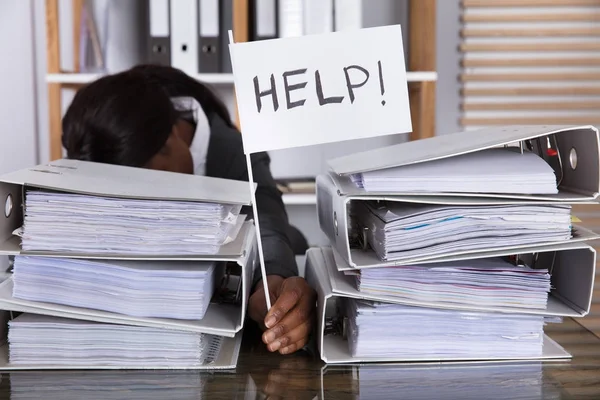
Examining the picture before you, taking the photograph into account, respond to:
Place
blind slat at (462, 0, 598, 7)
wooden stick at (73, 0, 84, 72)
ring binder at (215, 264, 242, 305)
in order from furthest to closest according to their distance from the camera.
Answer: blind slat at (462, 0, 598, 7)
wooden stick at (73, 0, 84, 72)
ring binder at (215, 264, 242, 305)

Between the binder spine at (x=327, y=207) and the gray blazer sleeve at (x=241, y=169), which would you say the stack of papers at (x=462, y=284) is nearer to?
the binder spine at (x=327, y=207)

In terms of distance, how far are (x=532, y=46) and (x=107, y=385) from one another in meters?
2.48

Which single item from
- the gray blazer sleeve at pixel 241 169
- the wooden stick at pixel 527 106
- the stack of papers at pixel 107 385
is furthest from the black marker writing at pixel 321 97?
the wooden stick at pixel 527 106

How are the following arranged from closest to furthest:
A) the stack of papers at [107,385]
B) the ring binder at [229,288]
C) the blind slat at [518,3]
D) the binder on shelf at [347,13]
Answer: the stack of papers at [107,385]
the ring binder at [229,288]
the binder on shelf at [347,13]
the blind slat at [518,3]

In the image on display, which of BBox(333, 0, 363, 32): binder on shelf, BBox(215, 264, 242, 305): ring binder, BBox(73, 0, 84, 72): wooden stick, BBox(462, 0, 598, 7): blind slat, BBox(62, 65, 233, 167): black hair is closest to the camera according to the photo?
BBox(215, 264, 242, 305): ring binder

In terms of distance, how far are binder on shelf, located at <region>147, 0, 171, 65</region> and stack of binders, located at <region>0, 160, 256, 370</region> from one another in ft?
5.27

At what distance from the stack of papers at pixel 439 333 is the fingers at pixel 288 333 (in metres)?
0.07

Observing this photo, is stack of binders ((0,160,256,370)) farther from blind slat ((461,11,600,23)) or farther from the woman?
blind slat ((461,11,600,23))

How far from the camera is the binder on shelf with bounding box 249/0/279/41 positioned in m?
2.34

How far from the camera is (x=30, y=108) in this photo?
2.84 m

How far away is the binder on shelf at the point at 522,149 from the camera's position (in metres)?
0.76

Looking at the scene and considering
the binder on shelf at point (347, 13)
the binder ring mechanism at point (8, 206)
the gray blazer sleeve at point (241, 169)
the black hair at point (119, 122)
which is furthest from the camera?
the binder on shelf at point (347, 13)

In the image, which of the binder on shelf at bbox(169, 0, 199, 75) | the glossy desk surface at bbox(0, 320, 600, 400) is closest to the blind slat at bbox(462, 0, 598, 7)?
the binder on shelf at bbox(169, 0, 199, 75)

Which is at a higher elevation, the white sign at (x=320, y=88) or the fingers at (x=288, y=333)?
the white sign at (x=320, y=88)
